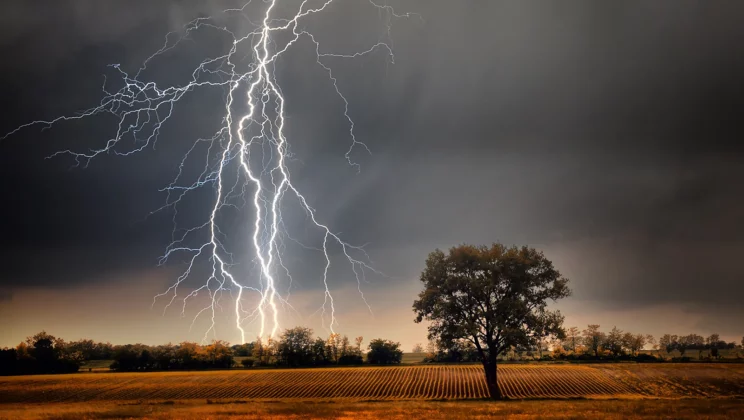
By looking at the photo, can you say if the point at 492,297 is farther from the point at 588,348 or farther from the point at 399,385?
the point at 588,348

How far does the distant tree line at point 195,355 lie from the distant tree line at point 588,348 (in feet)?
37.7

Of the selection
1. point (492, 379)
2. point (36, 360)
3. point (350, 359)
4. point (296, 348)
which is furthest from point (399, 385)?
point (36, 360)

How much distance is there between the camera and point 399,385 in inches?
1743

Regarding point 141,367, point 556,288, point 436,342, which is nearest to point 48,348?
point 141,367

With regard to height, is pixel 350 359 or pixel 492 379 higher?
pixel 492 379

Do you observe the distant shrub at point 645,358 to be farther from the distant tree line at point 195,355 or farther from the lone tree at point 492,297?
the lone tree at point 492,297

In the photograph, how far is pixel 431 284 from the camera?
32.2 metres

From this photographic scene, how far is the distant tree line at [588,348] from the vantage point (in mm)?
31250

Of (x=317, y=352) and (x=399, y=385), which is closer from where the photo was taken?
(x=399, y=385)

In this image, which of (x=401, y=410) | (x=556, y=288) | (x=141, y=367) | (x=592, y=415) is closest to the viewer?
(x=592, y=415)

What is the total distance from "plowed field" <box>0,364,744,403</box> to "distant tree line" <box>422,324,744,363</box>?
274cm

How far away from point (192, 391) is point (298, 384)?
9.73 m

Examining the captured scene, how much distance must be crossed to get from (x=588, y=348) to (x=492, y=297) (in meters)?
75.4

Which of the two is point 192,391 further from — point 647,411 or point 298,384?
point 647,411
